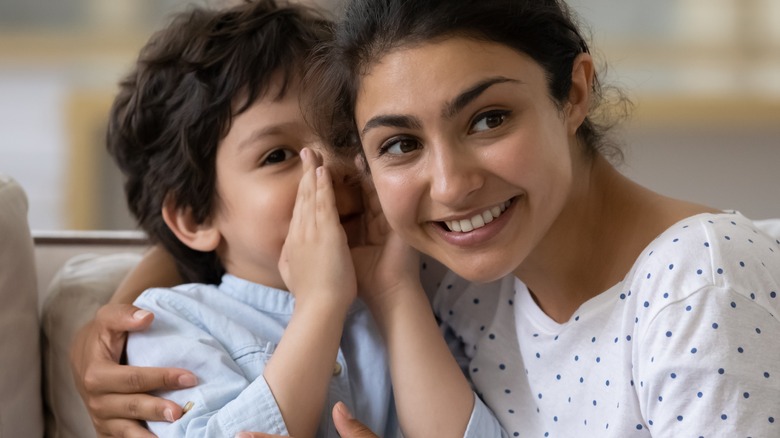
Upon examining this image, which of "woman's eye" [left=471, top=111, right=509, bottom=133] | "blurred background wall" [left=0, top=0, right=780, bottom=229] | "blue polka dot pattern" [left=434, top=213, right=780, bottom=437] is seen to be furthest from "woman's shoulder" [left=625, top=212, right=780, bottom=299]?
"blurred background wall" [left=0, top=0, right=780, bottom=229]

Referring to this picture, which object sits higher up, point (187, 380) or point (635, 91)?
point (635, 91)

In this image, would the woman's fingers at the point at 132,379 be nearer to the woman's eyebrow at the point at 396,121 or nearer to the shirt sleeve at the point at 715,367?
the woman's eyebrow at the point at 396,121

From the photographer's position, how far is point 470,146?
1.29 m

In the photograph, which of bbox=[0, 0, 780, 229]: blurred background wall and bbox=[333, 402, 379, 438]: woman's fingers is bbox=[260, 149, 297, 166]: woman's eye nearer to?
bbox=[333, 402, 379, 438]: woman's fingers

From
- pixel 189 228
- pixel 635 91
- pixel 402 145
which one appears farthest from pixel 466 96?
pixel 635 91

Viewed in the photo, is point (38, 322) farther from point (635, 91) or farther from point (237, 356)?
point (635, 91)

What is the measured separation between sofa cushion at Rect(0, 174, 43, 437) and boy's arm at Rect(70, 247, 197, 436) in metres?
0.08

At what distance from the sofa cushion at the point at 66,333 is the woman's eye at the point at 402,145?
72cm

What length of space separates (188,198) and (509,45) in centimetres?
66

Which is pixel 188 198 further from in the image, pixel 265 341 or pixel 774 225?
pixel 774 225

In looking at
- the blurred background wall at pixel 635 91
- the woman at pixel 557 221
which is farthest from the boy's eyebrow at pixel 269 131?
the blurred background wall at pixel 635 91

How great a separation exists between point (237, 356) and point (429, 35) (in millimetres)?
588

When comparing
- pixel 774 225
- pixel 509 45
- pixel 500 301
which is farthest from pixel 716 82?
pixel 509 45

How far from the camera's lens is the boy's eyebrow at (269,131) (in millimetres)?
1573
